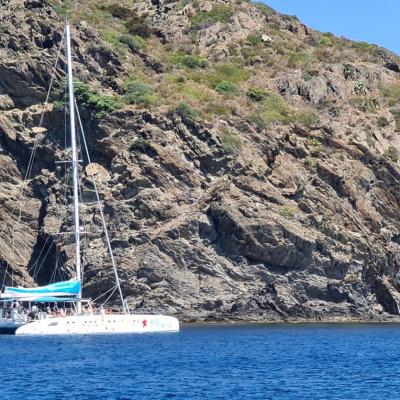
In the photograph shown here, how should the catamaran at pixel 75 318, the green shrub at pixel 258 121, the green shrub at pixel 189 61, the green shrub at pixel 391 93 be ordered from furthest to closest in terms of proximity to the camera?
1. the green shrub at pixel 189 61
2. the green shrub at pixel 391 93
3. the green shrub at pixel 258 121
4. the catamaran at pixel 75 318

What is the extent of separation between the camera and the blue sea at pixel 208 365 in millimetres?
40469

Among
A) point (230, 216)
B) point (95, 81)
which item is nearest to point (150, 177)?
point (230, 216)

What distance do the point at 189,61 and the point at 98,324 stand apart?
1533 inches

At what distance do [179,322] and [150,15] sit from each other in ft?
143

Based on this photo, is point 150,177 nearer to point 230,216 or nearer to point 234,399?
point 230,216

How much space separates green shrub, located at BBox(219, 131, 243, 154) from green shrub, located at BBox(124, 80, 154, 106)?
6.05 meters

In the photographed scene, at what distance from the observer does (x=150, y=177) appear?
251 feet

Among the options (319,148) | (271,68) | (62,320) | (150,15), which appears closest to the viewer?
(62,320)

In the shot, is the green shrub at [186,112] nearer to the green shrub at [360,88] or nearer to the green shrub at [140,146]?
the green shrub at [140,146]

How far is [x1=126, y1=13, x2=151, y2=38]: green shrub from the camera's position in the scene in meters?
102

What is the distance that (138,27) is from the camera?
102 m

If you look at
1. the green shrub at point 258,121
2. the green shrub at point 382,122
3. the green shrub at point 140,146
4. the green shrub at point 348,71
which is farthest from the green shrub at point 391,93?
the green shrub at point 140,146

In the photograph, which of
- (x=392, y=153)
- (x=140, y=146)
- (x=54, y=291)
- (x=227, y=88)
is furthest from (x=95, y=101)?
(x=392, y=153)

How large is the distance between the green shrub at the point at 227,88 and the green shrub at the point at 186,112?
30.1 feet
